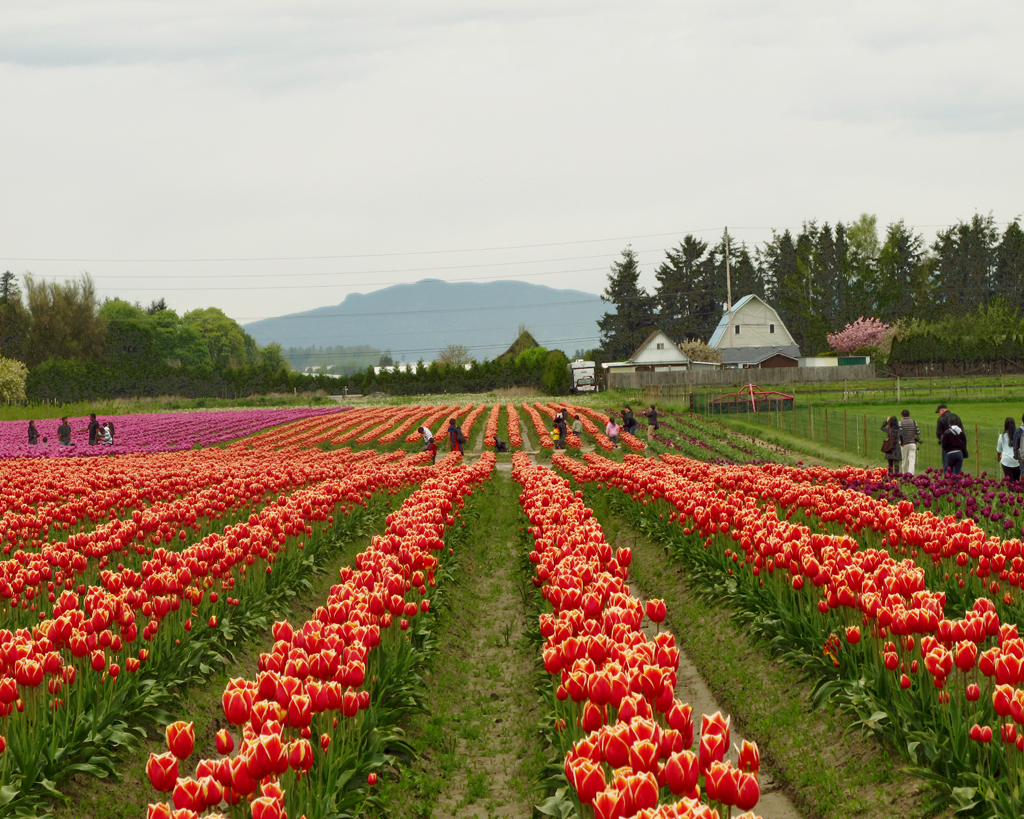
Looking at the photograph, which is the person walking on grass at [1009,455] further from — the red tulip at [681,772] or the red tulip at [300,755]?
the red tulip at [300,755]

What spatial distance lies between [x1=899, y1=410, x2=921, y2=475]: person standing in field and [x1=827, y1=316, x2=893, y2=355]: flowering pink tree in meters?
81.2

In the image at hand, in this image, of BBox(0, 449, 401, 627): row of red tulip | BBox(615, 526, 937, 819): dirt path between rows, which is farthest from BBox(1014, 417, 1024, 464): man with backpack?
BBox(0, 449, 401, 627): row of red tulip

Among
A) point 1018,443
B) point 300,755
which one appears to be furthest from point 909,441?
point 300,755

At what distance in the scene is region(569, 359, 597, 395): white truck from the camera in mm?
81387

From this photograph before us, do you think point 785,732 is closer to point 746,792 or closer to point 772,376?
point 746,792

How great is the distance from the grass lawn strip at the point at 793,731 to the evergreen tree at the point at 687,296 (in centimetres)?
9898

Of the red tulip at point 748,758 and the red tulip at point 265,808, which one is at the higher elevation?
the red tulip at point 748,758

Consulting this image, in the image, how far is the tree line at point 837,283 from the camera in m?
103

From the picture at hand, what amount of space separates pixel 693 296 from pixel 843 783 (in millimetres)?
105077

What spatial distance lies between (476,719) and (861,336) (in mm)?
100924

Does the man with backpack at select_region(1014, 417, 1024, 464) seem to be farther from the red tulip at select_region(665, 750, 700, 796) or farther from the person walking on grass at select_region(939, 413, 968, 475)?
the red tulip at select_region(665, 750, 700, 796)

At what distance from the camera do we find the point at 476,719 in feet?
27.6

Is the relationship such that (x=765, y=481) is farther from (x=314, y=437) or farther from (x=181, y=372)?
(x=181, y=372)

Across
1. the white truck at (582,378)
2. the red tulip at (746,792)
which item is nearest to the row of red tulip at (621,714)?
the red tulip at (746,792)
